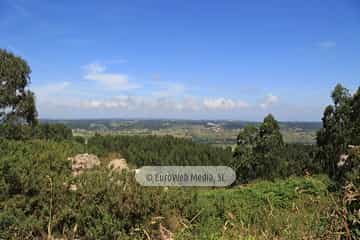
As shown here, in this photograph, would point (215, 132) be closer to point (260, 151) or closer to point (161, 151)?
point (161, 151)

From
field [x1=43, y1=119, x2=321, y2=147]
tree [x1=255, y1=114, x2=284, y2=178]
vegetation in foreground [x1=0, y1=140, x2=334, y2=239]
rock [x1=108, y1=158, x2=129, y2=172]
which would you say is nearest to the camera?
vegetation in foreground [x1=0, y1=140, x2=334, y2=239]

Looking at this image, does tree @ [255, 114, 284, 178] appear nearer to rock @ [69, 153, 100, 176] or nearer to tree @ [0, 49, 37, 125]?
tree @ [0, 49, 37, 125]

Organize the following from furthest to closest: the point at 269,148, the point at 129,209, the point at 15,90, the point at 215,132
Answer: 1. the point at 215,132
2. the point at 269,148
3. the point at 15,90
4. the point at 129,209

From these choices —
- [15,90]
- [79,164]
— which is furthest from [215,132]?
[79,164]

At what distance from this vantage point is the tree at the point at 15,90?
22531 millimetres

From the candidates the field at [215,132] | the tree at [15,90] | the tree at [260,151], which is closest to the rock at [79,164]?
the tree at [15,90]

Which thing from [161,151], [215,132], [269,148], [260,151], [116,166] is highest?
[116,166]

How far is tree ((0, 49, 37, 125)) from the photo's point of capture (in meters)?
22.5

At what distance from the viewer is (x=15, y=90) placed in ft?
76.4

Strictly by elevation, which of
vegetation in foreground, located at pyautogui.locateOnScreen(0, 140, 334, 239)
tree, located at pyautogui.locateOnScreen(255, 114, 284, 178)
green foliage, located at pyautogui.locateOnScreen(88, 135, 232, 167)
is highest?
vegetation in foreground, located at pyautogui.locateOnScreen(0, 140, 334, 239)

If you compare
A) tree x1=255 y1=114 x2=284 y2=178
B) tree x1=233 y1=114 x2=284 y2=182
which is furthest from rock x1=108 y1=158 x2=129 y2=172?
tree x1=255 y1=114 x2=284 y2=178

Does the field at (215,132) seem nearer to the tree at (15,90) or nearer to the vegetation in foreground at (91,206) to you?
the tree at (15,90)

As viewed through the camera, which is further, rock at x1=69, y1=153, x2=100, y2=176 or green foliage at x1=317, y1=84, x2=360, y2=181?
green foliage at x1=317, y1=84, x2=360, y2=181

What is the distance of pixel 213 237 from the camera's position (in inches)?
98.0
